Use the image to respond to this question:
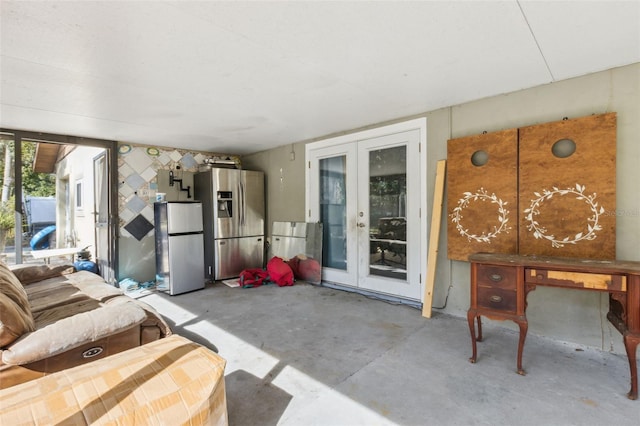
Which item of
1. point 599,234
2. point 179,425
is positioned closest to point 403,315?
point 599,234

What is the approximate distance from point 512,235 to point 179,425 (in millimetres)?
3087

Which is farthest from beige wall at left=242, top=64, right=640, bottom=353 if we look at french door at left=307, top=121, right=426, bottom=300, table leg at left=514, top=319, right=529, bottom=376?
table leg at left=514, top=319, right=529, bottom=376

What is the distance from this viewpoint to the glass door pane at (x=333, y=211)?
4.64 m

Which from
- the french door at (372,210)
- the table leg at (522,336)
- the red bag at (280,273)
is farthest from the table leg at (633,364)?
the red bag at (280,273)

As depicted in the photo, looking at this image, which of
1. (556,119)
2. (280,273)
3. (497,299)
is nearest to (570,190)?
(556,119)

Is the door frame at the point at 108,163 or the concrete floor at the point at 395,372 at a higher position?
the door frame at the point at 108,163

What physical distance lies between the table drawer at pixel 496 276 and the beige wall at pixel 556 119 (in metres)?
0.88

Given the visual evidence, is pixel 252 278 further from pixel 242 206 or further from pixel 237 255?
pixel 242 206

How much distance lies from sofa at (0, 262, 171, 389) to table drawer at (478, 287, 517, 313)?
2393mm

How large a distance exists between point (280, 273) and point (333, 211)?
130 cm

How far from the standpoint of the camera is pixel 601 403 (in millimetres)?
1902

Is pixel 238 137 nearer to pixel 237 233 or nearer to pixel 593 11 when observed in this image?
pixel 237 233

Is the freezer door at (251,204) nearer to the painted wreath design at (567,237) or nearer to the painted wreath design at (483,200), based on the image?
the painted wreath design at (483,200)

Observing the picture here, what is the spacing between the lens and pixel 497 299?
235cm
